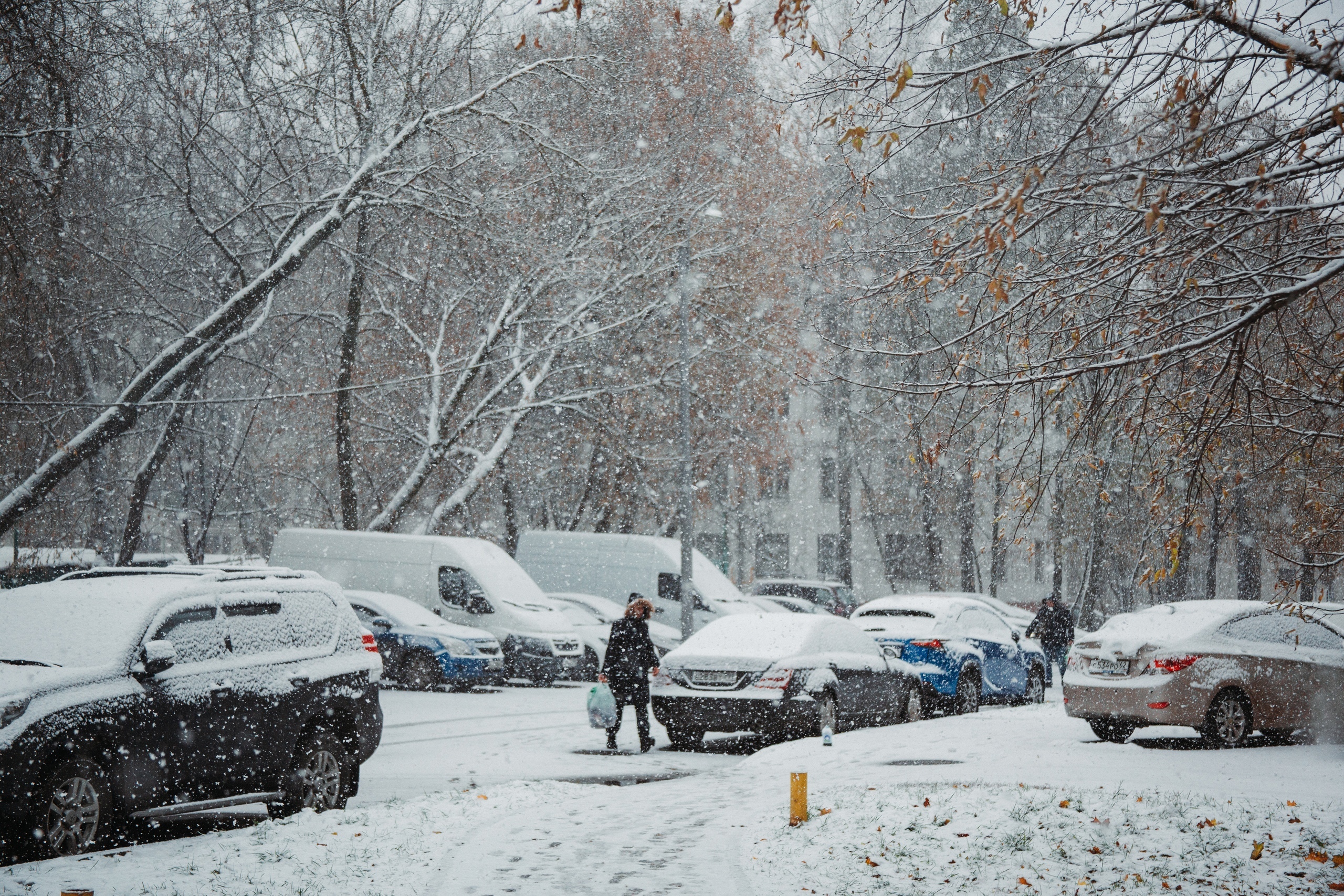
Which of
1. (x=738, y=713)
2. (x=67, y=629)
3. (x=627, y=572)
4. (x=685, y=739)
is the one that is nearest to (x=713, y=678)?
(x=738, y=713)

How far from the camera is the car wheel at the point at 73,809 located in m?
7.56

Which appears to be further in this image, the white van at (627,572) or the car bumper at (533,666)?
the white van at (627,572)

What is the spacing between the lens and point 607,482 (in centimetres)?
3378

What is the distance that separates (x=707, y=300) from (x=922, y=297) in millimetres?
21033

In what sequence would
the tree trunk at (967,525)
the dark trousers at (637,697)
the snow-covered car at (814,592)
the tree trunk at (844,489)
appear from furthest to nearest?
1. the tree trunk at (844,489)
2. the tree trunk at (967,525)
3. the snow-covered car at (814,592)
4. the dark trousers at (637,697)

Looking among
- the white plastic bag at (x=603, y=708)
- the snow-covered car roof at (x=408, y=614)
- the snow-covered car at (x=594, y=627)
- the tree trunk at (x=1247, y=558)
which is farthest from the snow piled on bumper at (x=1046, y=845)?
the tree trunk at (x=1247, y=558)

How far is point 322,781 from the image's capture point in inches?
378

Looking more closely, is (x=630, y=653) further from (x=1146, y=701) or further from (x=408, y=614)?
(x=408, y=614)

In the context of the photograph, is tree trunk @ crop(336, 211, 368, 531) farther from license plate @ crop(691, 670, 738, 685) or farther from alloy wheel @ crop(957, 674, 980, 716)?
alloy wheel @ crop(957, 674, 980, 716)

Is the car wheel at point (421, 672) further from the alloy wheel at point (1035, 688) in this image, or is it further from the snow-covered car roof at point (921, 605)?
the alloy wheel at point (1035, 688)

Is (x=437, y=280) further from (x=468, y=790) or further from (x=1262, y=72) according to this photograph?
(x=1262, y=72)

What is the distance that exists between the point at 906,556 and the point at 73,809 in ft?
159

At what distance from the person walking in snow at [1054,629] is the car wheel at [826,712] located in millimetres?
9364

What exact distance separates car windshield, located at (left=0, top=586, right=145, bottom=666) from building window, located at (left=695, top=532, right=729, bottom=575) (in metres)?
41.0
